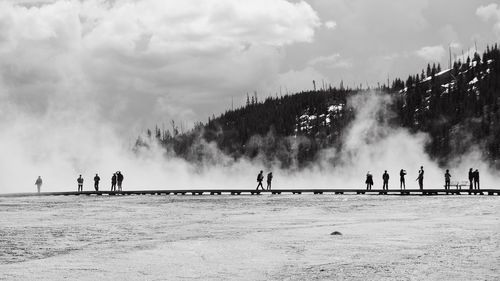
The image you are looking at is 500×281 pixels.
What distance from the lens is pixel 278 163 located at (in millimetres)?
174500

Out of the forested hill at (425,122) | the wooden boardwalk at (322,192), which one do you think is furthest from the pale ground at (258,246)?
the forested hill at (425,122)

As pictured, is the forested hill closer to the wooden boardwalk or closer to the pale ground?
the wooden boardwalk

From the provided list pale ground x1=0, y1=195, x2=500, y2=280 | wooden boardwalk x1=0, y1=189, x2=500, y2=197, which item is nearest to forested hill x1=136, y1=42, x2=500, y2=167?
wooden boardwalk x1=0, y1=189, x2=500, y2=197

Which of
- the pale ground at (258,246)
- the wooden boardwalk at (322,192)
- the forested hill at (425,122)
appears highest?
the forested hill at (425,122)

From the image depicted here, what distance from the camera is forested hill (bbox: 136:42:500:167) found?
134500mm

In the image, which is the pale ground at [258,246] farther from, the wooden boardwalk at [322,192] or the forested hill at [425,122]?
the forested hill at [425,122]

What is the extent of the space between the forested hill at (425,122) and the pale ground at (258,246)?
103 metres

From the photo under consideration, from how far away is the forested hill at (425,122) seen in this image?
441ft

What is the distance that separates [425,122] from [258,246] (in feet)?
442

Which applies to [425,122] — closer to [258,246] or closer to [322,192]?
[322,192]

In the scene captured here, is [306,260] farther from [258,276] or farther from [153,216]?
[153,216]

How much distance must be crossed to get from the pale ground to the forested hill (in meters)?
103

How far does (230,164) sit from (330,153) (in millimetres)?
30714

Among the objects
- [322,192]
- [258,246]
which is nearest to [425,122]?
[322,192]
